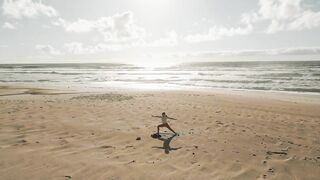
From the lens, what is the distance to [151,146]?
923 cm

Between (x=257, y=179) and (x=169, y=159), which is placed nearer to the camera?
(x=257, y=179)

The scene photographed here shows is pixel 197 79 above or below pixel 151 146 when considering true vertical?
below

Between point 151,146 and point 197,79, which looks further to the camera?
point 197,79

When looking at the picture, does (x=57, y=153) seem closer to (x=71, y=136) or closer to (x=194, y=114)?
(x=71, y=136)

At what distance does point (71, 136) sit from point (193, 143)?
403 cm

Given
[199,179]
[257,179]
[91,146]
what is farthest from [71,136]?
[257,179]

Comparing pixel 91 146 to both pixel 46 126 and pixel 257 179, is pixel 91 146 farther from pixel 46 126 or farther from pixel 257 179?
pixel 257 179

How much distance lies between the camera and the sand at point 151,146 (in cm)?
717

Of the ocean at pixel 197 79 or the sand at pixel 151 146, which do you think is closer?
the sand at pixel 151 146

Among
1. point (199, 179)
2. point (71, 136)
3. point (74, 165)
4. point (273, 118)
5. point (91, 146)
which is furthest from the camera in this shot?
point (273, 118)

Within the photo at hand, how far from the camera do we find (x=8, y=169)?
7031 millimetres

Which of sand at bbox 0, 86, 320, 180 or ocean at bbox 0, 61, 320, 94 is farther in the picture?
ocean at bbox 0, 61, 320, 94

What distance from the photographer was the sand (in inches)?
282

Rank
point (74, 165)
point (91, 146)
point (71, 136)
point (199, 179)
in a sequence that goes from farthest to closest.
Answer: point (71, 136) < point (91, 146) < point (74, 165) < point (199, 179)
